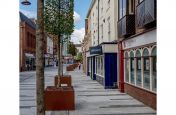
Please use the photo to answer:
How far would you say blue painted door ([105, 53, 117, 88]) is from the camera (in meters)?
21.2

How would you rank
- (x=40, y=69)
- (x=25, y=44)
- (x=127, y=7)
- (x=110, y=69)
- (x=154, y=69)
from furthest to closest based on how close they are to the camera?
(x=25, y=44) < (x=110, y=69) < (x=127, y=7) < (x=154, y=69) < (x=40, y=69)

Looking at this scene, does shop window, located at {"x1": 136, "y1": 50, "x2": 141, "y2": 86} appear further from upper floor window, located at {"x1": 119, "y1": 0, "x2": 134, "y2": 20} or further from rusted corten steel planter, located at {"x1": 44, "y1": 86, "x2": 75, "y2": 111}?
rusted corten steel planter, located at {"x1": 44, "y1": 86, "x2": 75, "y2": 111}

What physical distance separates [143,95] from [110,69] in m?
7.57

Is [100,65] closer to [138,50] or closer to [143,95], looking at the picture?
[138,50]

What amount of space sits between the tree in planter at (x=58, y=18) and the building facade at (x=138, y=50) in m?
2.72

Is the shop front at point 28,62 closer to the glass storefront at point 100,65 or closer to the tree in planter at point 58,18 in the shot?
the glass storefront at point 100,65

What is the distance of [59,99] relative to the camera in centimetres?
1218

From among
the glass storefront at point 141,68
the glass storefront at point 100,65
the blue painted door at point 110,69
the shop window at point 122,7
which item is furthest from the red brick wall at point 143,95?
the glass storefront at point 100,65

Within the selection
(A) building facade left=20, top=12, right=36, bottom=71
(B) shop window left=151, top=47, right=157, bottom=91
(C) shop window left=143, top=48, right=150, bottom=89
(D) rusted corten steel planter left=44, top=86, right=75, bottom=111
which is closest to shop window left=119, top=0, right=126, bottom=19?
(C) shop window left=143, top=48, right=150, bottom=89

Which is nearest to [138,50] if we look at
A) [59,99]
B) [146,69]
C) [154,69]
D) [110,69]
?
Result: [146,69]

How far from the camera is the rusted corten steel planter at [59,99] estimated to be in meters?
12.1
